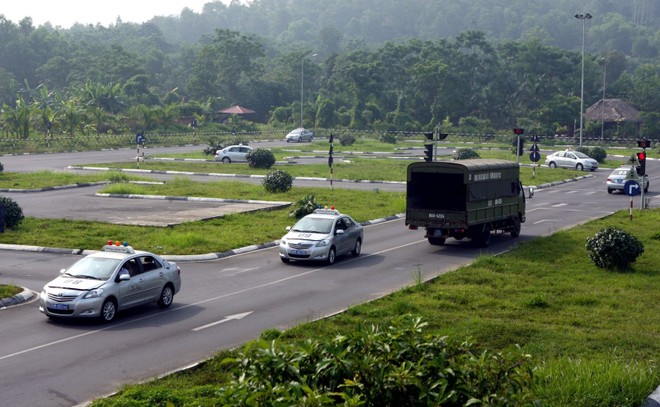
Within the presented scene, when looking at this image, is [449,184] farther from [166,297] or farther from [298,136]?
[298,136]

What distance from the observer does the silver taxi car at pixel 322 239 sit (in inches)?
1134

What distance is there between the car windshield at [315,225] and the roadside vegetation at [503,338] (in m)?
4.89

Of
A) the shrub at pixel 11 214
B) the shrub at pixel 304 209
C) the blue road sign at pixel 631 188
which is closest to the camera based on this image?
the shrub at pixel 11 214

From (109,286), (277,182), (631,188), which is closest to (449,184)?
(631,188)

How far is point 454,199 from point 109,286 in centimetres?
1397

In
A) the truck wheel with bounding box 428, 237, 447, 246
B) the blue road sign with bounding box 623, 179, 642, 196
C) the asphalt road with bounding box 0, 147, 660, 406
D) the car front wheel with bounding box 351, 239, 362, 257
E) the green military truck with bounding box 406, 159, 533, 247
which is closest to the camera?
the asphalt road with bounding box 0, 147, 660, 406

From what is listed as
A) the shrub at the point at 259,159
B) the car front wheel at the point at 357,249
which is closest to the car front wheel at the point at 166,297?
the car front wheel at the point at 357,249

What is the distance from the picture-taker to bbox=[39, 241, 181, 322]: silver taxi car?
2041 cm

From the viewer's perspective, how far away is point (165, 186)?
51.1 metres

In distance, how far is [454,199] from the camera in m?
31.4

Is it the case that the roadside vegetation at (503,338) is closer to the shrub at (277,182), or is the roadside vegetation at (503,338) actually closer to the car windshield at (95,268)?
the car windshield at (95,268)

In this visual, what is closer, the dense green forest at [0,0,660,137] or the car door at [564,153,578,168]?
the car door at [564,153,578,168]

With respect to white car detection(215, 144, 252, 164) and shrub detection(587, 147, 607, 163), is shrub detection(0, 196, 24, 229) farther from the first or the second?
shrub detection(587, 147, 607, 163)

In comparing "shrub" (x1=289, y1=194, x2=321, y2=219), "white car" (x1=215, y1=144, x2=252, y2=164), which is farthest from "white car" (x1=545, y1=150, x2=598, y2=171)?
"shrub" (x1=289, y1=194, x2=321, y2=219)
